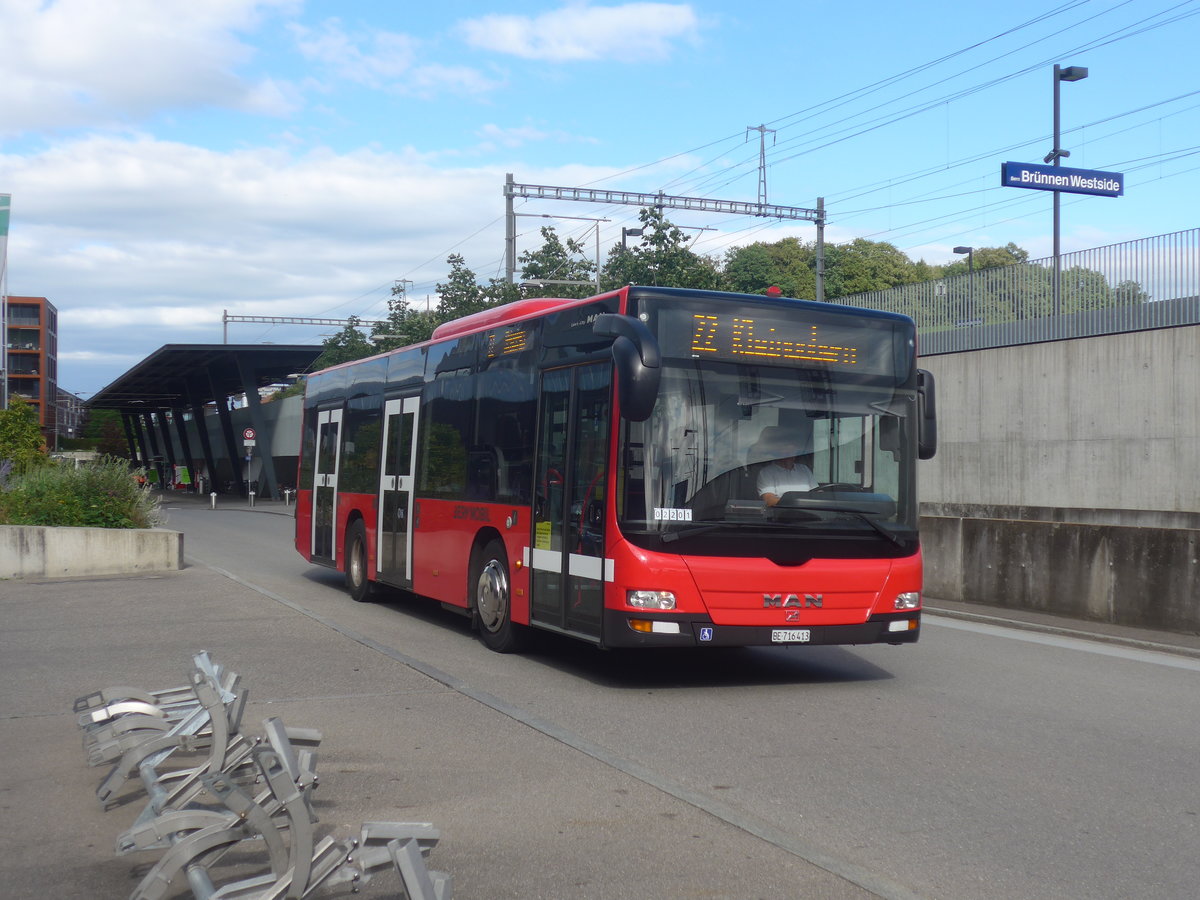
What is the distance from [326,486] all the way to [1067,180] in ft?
59.7

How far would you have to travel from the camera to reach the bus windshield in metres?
9.16

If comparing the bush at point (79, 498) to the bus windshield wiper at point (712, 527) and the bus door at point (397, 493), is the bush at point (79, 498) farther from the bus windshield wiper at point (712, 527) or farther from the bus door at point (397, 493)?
the bus windshield wiper at point (712, 527)

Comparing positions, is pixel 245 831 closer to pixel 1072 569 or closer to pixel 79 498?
pixel 1072 569

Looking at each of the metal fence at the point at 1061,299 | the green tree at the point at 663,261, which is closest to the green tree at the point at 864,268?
the green tree at the point at 663,261

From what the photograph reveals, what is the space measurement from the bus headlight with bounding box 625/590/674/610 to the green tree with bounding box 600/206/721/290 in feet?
77.8

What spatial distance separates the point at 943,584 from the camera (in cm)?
1700

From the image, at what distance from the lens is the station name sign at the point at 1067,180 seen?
27078mm

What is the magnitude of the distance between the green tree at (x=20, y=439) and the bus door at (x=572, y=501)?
59.9 ft

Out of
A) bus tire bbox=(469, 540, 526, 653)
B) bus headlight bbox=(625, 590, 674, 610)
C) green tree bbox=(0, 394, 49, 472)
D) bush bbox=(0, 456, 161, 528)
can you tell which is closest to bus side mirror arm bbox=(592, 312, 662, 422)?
bus headlight bbox=(625, 590, 674, 610)

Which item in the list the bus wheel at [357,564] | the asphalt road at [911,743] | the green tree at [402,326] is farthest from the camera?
the green tree at [402,326]

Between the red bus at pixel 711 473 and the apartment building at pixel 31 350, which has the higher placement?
the apartment building at pixel 31 350

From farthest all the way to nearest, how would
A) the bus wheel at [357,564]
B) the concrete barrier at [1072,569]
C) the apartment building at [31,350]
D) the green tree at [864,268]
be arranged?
the apartment building at [31,350], the green tree at [864,268], the bus wheel at [357,564], the concrete barrier at [1072,569]

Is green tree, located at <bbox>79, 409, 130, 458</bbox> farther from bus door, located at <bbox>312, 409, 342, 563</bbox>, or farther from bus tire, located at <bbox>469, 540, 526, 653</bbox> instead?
bus tire, located at <bbox>469, 540, 526, 653</bbox>

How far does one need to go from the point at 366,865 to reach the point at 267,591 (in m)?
13.1
